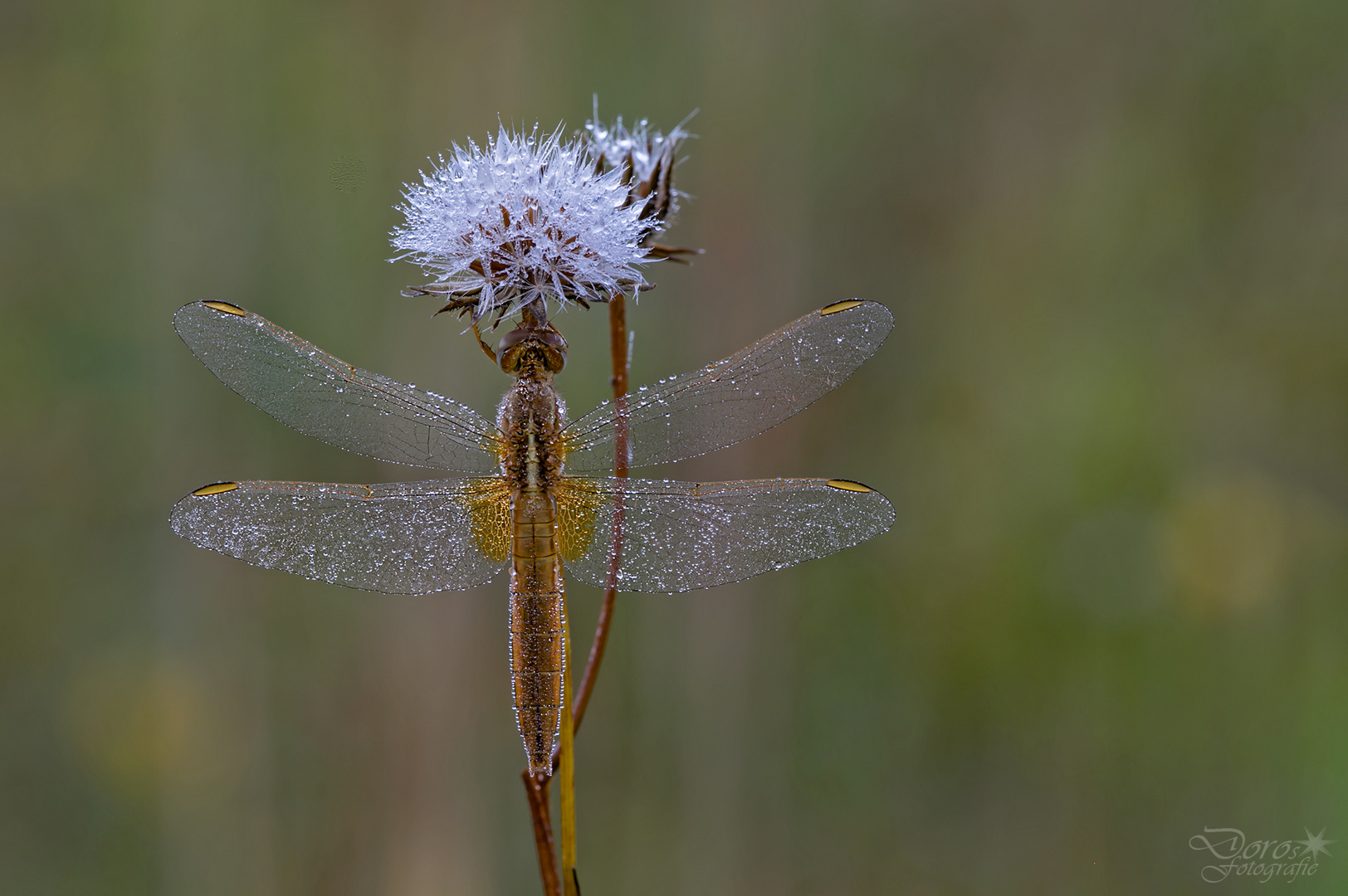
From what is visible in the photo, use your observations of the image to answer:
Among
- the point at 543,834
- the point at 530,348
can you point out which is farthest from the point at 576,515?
the point at 543,834

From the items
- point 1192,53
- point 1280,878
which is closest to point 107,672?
point 1280,878

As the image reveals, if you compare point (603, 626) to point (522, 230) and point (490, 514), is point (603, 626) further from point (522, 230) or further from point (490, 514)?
point (522, 230)

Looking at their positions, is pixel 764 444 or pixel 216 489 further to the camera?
pixel 764 444

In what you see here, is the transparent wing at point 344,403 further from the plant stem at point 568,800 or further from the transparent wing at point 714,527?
the plant stem at point 568,800

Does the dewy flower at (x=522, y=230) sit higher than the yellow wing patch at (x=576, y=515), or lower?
higher

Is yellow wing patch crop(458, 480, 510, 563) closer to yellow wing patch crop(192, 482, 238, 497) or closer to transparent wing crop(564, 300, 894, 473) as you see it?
transparent wing crop(564, 300, 894, 473)

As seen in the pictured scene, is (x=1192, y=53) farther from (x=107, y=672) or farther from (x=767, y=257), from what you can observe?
(x=107, y=672)
